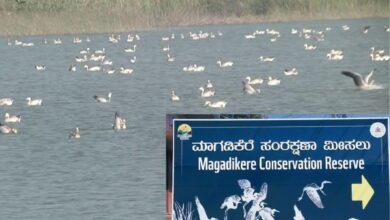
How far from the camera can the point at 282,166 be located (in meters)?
4.86

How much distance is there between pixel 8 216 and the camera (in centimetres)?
1312

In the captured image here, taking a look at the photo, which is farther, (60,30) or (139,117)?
(60,30)

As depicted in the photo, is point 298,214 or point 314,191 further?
point 298,214

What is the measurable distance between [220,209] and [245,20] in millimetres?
62075

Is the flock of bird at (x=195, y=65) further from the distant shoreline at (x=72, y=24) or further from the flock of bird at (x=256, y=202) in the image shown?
the flock of bird at (x=256, y=202)

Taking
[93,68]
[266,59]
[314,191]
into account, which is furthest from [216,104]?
[314,191]

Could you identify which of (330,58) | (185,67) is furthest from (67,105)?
(330,58)

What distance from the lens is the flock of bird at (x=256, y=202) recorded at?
4.89 m

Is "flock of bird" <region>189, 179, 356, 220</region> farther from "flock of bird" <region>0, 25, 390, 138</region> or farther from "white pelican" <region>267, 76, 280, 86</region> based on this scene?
"white pelican" <region>267, 76, 280, 86</region>

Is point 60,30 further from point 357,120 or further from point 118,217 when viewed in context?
point 357,120

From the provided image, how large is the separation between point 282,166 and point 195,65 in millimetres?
34768

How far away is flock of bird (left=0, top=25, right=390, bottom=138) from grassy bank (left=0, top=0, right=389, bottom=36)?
2.86ft

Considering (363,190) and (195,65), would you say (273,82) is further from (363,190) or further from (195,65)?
(363,190)

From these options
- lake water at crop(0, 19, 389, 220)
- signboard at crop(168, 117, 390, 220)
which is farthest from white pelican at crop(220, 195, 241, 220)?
lake water at crop(0, 19, 389, 220)
